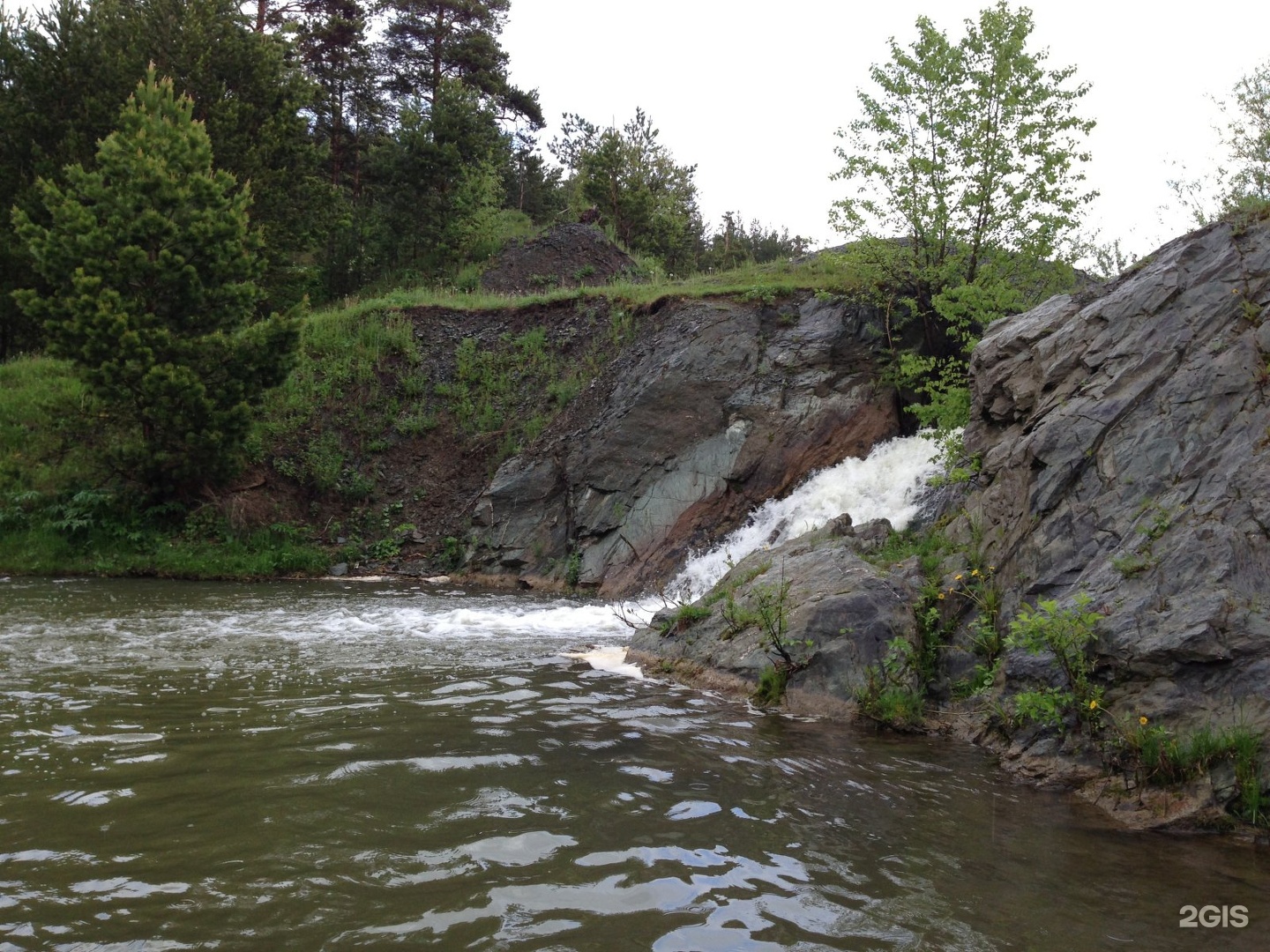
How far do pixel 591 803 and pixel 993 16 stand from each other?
16.1 metres

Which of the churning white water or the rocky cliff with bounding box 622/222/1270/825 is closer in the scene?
the rocky cliff with bounding box 622/222/1270/825

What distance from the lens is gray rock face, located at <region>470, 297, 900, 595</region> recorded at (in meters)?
16.7

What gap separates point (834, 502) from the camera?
14781mm

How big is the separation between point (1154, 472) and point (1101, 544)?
27.5 inches

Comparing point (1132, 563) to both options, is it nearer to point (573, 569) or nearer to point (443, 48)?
point (573, 569)

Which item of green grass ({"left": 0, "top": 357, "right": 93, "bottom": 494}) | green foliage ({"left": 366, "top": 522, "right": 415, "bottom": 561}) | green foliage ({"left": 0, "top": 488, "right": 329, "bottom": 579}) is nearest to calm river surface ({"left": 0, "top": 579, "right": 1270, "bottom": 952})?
green foliage ({"left": 0, "top": 488, "right": 329, "bottom": 579})

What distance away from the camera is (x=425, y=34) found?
36375 millimetres

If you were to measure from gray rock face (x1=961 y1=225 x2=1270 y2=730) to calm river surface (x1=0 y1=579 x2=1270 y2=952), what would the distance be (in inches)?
46.1

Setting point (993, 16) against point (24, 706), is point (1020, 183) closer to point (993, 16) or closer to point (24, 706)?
point (993, 16)

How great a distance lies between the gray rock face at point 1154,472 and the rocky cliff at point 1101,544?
0.6 inches

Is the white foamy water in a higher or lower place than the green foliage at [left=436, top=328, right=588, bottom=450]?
lower

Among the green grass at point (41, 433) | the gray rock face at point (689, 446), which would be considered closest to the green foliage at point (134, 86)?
the green grass at point (41, 433)

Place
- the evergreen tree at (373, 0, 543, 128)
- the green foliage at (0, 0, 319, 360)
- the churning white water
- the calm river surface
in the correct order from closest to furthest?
the calm river surface, the churning white water, the green foliage at (0, 0, 319, 360), the evergreen tree at (373, 0, 543, 128)

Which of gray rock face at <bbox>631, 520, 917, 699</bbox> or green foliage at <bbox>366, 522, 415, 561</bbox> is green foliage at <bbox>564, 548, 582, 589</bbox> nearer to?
green foliage at <bbox>366, 522, 415, 561</bbox>
